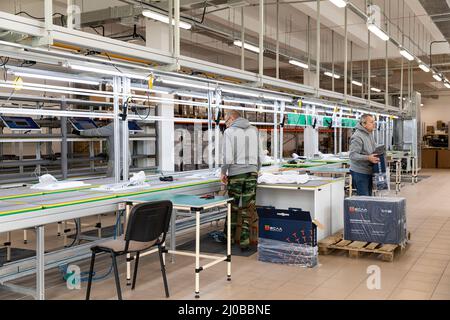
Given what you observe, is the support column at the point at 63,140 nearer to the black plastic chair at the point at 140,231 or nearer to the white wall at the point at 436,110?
the black plastic chair at the point at 140,231

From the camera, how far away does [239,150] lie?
545 centimetres

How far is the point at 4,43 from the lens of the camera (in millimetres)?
3506

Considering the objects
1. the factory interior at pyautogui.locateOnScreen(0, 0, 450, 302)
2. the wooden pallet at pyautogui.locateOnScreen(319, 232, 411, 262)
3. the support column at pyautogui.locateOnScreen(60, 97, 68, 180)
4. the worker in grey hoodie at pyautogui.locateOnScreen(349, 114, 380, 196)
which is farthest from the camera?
the support column at pyautogui.locateOnScreen(60, 97, 68, 180)

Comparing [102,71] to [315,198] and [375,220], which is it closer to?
[315,198]

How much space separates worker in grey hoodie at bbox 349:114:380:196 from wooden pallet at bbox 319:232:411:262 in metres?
1.16

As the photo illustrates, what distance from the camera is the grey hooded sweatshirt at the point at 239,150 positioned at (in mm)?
5441

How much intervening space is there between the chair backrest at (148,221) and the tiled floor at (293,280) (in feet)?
2.01

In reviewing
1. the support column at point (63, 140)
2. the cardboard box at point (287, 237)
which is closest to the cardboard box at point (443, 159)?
the cardboard box at point (287, 237)

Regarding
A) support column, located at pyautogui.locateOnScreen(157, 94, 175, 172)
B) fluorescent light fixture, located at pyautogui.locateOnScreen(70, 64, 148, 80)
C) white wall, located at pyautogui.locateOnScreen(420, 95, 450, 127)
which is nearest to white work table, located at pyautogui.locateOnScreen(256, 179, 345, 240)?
fluorescent light fixture, located at pyautogui.locateOnScreen(70, 64, 148, 80)

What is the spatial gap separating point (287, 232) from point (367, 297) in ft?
4.01

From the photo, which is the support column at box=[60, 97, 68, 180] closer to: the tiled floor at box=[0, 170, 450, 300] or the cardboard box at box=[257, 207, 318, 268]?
the tiled floor at box=[0, 170, 450, 300]

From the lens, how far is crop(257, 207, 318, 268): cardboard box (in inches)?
190

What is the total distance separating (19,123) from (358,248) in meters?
4.72

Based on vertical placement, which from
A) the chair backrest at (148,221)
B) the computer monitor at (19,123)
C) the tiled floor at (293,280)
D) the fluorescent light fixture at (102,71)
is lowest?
the tiled floor at (293,280)
